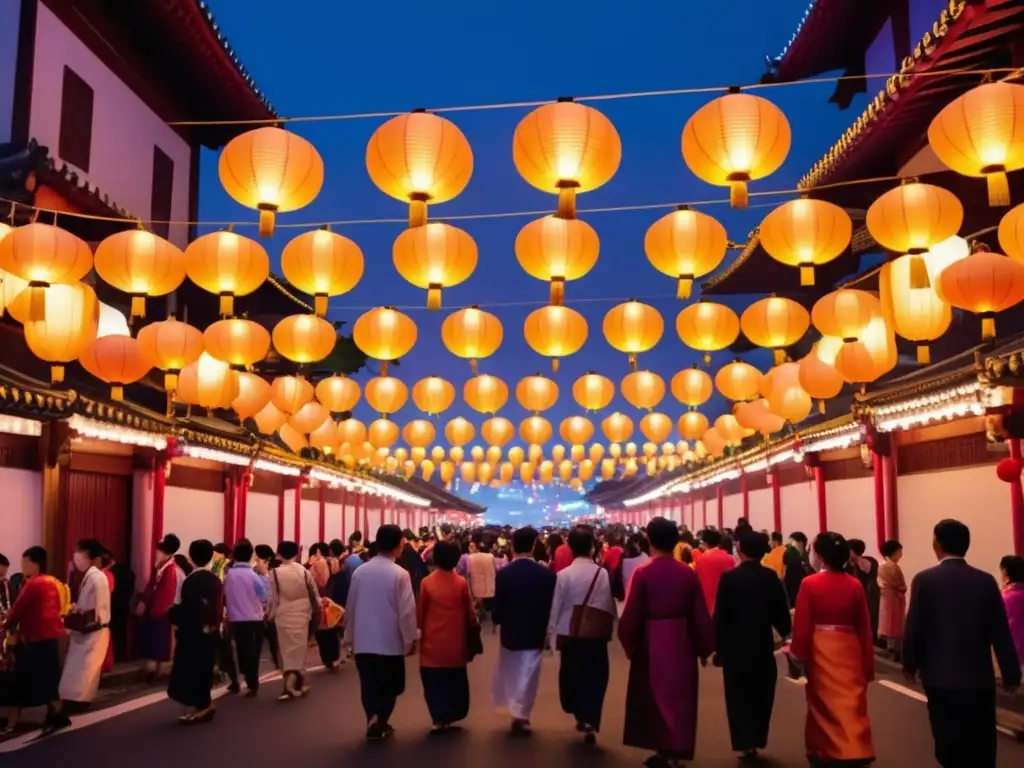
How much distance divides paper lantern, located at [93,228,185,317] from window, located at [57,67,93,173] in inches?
219

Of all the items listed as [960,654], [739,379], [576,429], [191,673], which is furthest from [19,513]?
[576,429]

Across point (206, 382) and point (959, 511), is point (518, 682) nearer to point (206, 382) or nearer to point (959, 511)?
point (206, 382)

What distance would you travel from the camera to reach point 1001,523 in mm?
14078

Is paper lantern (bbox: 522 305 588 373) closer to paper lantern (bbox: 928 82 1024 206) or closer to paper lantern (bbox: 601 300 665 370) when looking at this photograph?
paper lantern (bbox: 601 300 665 370)

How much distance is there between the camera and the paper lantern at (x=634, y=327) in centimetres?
1441

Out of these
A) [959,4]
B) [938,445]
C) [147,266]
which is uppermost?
[959,4]

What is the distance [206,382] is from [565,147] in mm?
8005

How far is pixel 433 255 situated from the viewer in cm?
1177

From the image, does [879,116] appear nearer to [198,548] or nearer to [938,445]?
[938,445]

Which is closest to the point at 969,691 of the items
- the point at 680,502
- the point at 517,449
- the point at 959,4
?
the point at 959,4

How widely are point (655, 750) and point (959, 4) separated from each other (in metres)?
7.80

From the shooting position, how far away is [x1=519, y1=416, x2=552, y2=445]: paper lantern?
80.3ft

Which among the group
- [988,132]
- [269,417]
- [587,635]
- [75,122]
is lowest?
[587,635]

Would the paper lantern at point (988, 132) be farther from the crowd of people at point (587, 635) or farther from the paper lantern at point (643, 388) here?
the paper lantern at point (643, 388)
